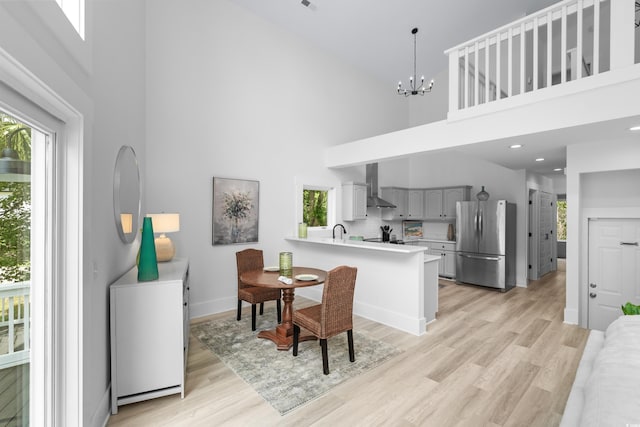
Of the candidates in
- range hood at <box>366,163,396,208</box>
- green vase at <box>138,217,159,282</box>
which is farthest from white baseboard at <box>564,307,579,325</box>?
green vase at <box>138,217,159,282</box>

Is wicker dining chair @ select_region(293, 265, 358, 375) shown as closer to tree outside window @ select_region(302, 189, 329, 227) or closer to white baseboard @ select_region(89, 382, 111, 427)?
white baseboard @ select_region(89, 382, 111, 427)

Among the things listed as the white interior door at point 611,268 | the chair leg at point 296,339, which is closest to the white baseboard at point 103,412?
the chair leg at point 296,339

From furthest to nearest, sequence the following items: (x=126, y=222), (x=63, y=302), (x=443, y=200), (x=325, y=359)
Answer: (x=443, y=200), (x=126, y=222), (x=325, y=359), (x=63, y=302)

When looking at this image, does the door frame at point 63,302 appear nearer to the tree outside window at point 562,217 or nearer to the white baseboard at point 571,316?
the white baseboard at point 571,316

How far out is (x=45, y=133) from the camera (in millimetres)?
1455

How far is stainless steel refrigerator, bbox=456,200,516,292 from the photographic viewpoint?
5.64m

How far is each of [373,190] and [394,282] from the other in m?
3.42

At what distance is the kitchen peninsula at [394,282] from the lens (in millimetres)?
3536

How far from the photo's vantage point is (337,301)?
263 centimetres

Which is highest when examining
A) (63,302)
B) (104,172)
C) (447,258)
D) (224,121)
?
(224,121)

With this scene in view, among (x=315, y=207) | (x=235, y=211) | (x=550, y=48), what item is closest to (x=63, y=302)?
(x=235, y=211)

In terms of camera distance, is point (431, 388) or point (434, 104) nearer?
point (431, 388)

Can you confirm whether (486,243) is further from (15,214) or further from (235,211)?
(15,214)

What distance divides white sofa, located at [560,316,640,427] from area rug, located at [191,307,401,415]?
154 cm
